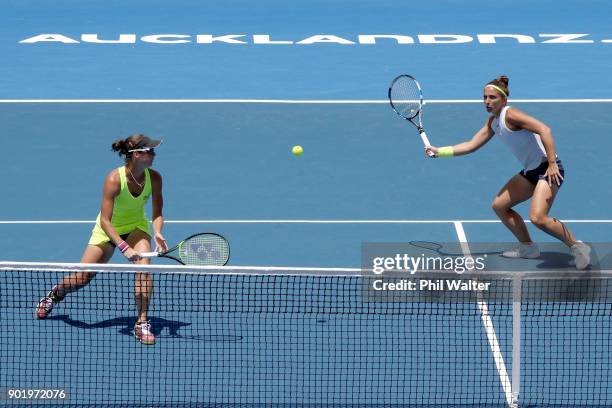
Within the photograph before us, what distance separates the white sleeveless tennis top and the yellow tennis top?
3272mm

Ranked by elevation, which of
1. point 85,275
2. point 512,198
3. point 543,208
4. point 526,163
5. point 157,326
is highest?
point 526,163

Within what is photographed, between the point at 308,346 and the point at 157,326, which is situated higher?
the point at 157,326

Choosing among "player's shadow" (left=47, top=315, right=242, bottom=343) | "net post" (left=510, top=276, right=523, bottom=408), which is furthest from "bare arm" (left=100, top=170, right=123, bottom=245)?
"net post" (left=510, top=276, right=523, bottom=408)

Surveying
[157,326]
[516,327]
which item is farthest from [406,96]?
[516,327]

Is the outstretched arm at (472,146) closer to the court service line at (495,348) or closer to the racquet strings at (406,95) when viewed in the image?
the racquet strings at (406,95)

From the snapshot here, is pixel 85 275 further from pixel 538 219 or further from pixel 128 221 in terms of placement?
pixel 538 219

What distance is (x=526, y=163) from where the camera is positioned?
10.9 m

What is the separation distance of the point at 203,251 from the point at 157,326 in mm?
770

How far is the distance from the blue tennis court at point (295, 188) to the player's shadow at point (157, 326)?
0.08ft

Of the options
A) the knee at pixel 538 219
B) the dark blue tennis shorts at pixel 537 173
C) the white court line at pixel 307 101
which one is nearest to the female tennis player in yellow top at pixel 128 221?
the knee at pixel 538 219

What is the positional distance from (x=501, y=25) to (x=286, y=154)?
8178mm

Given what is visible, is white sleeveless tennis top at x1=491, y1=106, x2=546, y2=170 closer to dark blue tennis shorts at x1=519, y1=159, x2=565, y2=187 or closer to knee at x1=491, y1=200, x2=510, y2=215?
dark blue tennis shorts at x1=519, y1=159, x2=565, y2=187

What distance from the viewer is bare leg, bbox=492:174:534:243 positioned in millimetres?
10898

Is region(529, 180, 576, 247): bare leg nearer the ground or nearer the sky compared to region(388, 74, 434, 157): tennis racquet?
nearer the ground
